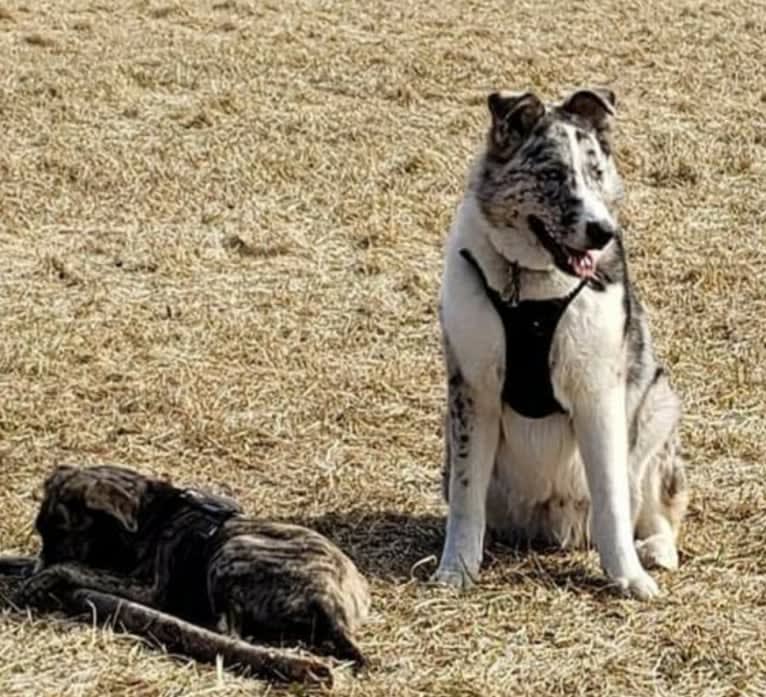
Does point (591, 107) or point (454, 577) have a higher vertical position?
point (591, 107)

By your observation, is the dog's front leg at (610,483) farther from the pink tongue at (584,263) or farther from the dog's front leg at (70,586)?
the dog's front leg at (70,586)

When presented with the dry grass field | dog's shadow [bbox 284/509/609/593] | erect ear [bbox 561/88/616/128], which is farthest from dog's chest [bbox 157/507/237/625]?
erect ear [bbox 561/88/616/128]

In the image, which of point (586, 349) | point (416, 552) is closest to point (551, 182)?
point (586, 349)

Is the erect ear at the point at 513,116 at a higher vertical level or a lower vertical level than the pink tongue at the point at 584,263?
higher

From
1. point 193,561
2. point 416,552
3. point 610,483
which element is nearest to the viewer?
point 193,561

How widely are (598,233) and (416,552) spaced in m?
1.36

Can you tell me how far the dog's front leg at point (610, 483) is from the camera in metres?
5.37

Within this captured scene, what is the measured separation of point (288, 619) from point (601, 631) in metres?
0.99

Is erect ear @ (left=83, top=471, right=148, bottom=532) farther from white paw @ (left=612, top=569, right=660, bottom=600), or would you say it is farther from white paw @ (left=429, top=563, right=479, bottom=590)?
white paw @ (left=612, top=569, right=660, bottom=600)

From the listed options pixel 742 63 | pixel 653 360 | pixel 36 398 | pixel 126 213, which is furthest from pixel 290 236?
pixel 742 63

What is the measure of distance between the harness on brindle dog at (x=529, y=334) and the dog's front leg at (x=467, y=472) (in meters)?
0.13

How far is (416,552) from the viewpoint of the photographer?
578cm

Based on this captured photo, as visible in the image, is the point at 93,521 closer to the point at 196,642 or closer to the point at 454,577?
the point at 196,642

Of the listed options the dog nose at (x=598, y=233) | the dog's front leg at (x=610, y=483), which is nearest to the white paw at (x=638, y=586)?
the dog's front leg at (x=610, y=483)
